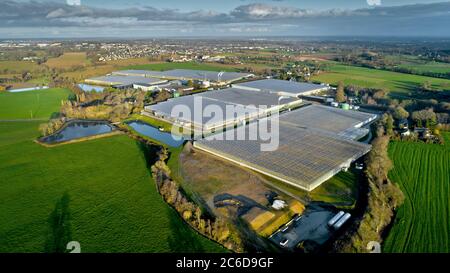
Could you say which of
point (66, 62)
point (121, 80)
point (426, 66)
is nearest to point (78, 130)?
point (121, 80)

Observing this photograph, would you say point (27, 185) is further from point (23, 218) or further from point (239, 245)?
point (239, 245)

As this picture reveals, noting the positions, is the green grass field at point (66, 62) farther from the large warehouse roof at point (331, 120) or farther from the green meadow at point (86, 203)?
the large warehouse roof at point (331, 120)

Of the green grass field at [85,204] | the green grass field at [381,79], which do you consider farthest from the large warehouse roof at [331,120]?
the green grass field at [381,79]

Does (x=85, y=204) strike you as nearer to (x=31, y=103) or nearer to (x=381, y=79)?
(x=31, y=103)

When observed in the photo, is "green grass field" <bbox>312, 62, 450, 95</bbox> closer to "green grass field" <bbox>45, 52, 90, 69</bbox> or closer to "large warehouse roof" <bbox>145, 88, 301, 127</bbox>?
"large warehouse roof" <bbox>145, 88, 301, 127</bbox>
